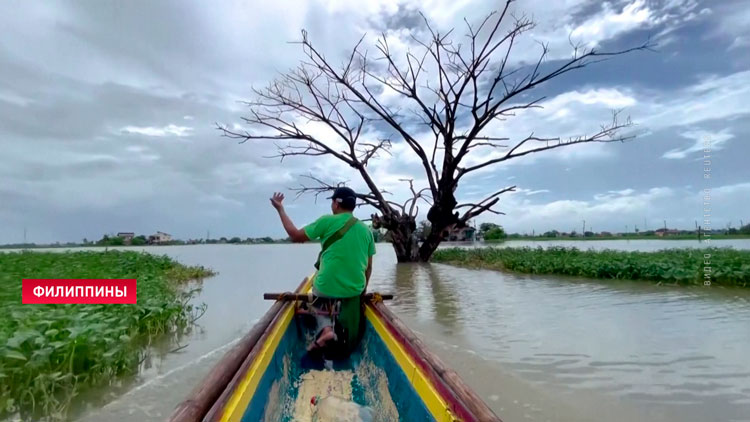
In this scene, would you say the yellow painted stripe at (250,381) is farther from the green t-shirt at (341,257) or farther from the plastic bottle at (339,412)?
the green t-shirt at (341,257)

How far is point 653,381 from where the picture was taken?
385cm

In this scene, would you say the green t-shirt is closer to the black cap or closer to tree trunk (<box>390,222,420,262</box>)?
the black cap

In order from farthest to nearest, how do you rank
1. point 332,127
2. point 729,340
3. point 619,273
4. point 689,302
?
point 332,127, point 619,273, point 689,302, point 729,340

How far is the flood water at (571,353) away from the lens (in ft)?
11.3

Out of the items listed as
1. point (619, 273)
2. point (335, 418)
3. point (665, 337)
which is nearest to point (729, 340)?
point (665, 337)

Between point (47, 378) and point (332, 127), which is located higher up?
point (332, 127)

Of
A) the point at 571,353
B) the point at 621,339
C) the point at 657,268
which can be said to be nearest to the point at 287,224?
the point at 571,353

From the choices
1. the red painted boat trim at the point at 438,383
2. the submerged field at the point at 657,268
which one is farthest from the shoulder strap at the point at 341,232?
the submerged field at the point at 657,268

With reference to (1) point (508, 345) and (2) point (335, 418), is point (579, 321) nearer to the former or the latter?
(1) point (508, 345)

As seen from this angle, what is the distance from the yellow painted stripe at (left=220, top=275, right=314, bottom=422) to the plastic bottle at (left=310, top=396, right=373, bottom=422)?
1.54 feet

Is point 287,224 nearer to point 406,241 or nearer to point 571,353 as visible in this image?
point 571,353

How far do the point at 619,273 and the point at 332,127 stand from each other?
1204cm

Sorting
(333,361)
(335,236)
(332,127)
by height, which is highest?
(332,127)

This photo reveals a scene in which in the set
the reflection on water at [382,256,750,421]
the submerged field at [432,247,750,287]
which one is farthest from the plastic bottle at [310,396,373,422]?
the submerged field at [432,247,750,287]
